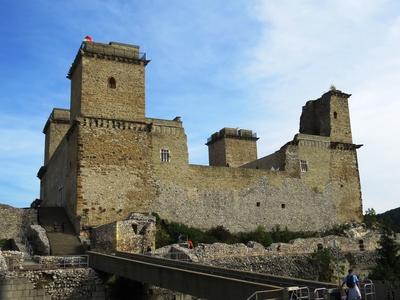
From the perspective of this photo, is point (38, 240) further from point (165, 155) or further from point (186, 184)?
point (186, 184)

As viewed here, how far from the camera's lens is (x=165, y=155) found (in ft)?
97.2

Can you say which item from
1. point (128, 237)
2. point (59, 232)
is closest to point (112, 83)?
point (59, 232)

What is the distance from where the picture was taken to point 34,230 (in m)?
23.5

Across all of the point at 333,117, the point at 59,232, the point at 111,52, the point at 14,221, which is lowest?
the point at 59,232

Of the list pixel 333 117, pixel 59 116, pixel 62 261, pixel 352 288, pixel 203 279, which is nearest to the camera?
pixel 352 288

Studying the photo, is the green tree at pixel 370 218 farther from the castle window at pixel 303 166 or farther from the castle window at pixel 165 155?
the castle window at pixel 165 155

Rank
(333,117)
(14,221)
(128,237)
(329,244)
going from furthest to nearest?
(333,117) < (329,244) < (14,221) < (128,237)

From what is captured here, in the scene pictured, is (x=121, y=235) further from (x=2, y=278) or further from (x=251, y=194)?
(x=251, y=194)

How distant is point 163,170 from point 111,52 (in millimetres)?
7900

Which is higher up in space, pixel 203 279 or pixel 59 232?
pixel 59 232

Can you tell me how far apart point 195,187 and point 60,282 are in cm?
1389

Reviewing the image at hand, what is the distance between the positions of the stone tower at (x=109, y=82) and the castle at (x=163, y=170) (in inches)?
2.4

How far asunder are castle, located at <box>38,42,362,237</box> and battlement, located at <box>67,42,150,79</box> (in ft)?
0.21

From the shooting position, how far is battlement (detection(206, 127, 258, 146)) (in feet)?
133
